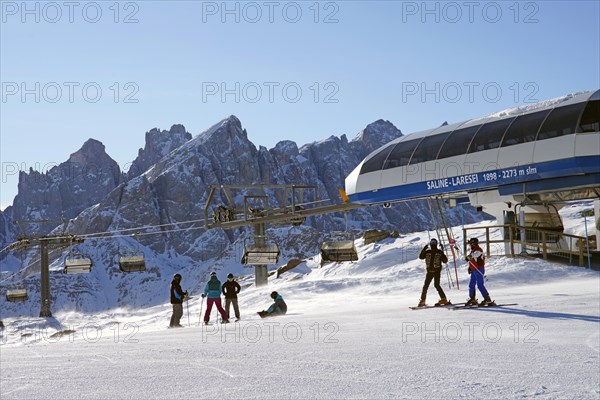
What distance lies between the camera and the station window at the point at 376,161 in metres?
23.0

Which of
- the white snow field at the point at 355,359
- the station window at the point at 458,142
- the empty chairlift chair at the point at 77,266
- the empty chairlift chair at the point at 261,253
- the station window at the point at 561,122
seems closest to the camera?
the white snow field at the point at 355,359

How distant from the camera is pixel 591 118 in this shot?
17.9 m

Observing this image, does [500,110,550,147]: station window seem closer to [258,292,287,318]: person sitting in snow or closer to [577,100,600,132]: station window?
[577,100,600,132]: station window

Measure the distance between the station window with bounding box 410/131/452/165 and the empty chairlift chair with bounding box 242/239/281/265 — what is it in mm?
5815

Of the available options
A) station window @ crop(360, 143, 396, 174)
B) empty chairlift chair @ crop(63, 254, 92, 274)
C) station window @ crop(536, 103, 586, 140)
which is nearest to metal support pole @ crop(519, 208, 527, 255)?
station window @ crop(360, 143, 396, 174)

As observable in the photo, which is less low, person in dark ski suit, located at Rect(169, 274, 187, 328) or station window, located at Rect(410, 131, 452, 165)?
station window, located at Rect(410, 131, 452, 165)

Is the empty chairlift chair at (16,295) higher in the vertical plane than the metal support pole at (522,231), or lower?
lower

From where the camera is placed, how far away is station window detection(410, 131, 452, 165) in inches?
845

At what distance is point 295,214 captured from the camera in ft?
79.3

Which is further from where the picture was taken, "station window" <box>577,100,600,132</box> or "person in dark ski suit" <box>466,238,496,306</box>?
"station window" <box>577,100,600,132</box>

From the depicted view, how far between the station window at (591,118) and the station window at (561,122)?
0.57ft

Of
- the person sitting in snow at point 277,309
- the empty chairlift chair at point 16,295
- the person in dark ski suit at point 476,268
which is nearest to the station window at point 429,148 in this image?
the person sitting in snow at point 277,309

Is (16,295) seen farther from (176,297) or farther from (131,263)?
(176,297)

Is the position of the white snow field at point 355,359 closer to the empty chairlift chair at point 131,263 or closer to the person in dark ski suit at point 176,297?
the person in dark ski suit at point 176,297
